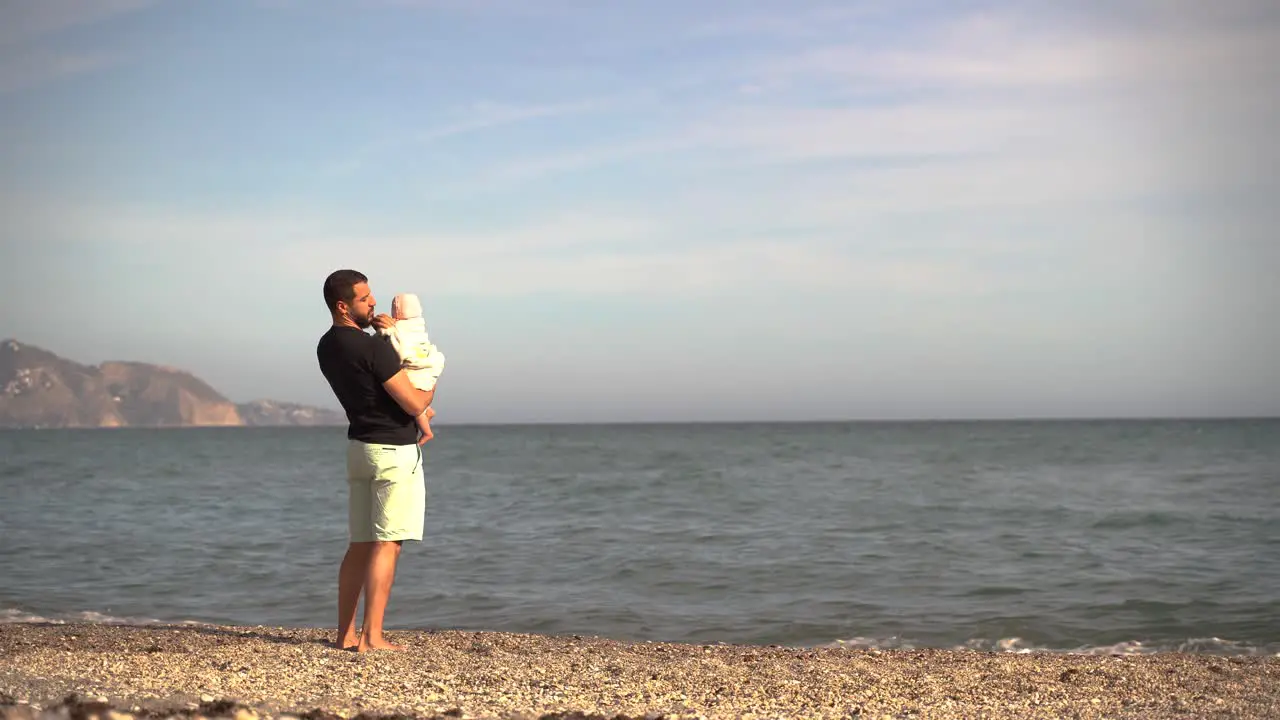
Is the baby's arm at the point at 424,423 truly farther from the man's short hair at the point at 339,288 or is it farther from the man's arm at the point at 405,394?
the man's short hair at the point at 339,288

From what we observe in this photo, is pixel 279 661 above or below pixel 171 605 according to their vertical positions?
above

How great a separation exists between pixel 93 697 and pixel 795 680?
3.36m

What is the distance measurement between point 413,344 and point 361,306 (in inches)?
14.2

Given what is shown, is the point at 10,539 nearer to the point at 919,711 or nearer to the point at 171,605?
the point at 171,605

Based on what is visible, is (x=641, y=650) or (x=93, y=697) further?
(x=641, y=650)

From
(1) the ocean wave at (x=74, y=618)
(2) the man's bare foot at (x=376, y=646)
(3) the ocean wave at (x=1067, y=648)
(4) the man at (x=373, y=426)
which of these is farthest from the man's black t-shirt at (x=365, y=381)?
(1) the ocean wave at (x=74, y=618)

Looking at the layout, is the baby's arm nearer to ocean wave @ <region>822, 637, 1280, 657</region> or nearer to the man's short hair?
the man's short hair

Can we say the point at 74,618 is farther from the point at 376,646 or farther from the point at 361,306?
the point at 361,306

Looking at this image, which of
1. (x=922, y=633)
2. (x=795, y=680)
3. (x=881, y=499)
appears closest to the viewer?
(x=795, y=680)

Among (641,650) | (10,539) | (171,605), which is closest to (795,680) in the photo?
(641,650)

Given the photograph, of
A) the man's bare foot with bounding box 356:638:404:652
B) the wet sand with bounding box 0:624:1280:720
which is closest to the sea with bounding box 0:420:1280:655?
the wet sand with bounding box 0:624:1280:720

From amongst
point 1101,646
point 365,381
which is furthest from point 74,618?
point 1101,646

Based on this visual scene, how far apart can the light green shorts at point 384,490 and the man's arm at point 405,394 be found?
23 centimetres

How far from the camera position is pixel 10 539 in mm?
15477
